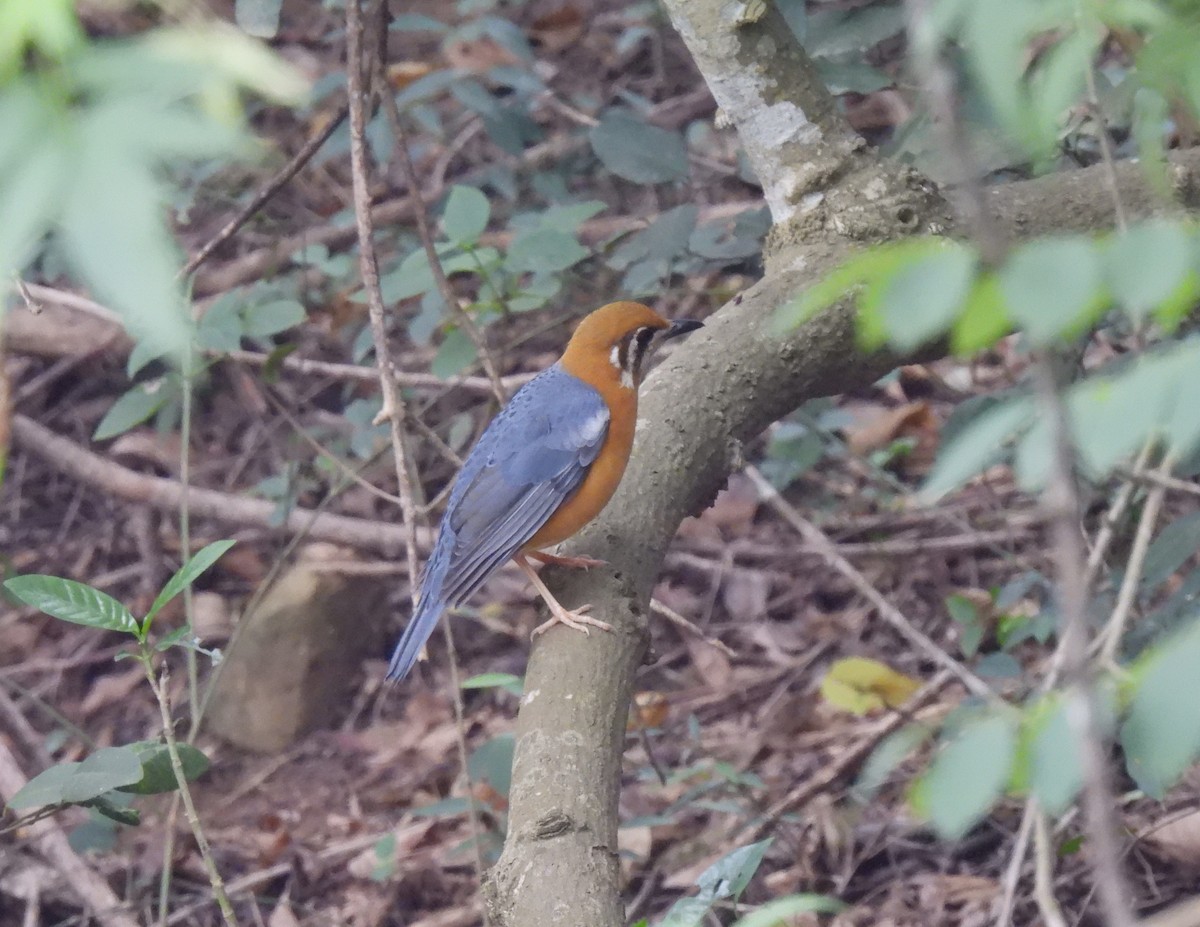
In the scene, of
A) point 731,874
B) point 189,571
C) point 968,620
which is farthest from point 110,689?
point 731,874

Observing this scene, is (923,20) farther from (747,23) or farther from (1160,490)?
(747,23)

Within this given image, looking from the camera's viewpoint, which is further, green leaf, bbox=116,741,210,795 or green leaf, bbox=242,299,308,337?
green leaf, bbox=242,299,308,337

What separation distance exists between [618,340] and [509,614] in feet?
8.56

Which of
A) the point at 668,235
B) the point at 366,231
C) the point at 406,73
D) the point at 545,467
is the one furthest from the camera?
the point at 406,73

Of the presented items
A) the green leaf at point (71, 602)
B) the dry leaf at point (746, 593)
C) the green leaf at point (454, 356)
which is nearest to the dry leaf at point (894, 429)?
the dry leaf at point (746, 593)

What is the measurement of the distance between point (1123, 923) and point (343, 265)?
570cm

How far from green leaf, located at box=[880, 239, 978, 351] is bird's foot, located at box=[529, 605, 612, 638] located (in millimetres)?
2127

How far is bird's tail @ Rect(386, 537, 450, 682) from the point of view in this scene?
3902 mm

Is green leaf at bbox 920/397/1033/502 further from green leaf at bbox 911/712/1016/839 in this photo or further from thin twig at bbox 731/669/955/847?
thin twig at bbox 731/669/955/847

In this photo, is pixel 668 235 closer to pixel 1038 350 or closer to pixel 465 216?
pixel 465 216

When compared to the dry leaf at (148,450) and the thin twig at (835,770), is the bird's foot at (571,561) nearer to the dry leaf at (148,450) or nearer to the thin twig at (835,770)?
the thin twig at (835,770)

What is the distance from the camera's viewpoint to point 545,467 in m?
4.15

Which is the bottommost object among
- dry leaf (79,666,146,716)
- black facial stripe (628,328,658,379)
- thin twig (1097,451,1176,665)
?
dry leaf (79,666,146,716)

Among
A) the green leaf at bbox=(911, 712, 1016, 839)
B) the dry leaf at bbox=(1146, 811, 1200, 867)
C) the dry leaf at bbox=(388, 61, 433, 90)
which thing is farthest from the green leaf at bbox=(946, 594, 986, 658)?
the dry leaf at bbox=(388, 61, 433, 90)
